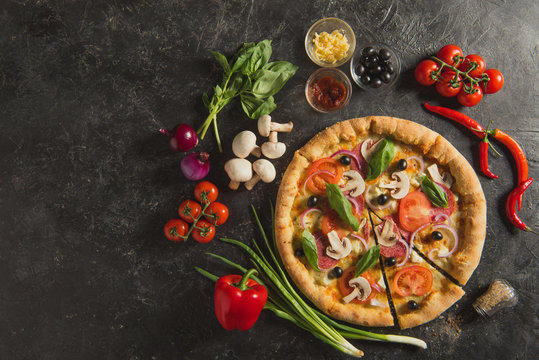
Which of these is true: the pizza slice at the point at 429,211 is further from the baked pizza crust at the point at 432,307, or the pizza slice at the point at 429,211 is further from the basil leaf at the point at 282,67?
the basil leaf at the point at 282,67

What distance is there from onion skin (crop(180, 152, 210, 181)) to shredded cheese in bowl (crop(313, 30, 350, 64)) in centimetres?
169

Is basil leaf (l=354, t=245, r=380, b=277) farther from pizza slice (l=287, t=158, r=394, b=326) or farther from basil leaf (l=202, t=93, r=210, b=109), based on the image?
basil leaf (l=202, t=93, r=210, b=109)

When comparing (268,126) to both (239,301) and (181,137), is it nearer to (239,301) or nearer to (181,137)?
(181,137)

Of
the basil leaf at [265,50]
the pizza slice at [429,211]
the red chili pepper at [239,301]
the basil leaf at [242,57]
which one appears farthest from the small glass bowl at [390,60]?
the red chili pepper at [239,301]

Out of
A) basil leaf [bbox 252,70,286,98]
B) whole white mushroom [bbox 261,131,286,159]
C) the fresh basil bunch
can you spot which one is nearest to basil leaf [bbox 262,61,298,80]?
the fresh basil bunch

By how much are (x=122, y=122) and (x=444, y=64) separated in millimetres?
3644

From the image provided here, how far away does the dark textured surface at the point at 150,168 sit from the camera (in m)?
4.36

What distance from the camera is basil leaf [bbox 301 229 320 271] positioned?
13.2ft

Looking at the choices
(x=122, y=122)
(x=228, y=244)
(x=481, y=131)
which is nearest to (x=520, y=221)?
(x=481, y=131)

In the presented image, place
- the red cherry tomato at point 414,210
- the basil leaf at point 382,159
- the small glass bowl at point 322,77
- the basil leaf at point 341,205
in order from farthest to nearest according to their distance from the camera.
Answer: the small glass bowl at point 322,77 < the red cherry tomato at point 414,210 < the basil leaf at point 382,159 < the basil leaf at point 341,205

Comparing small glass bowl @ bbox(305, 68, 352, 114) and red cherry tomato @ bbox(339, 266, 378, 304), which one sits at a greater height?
small glass bowl @ bbox(305, 68, 352, 114)

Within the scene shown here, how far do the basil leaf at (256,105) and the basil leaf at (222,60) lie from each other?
33 centimetres

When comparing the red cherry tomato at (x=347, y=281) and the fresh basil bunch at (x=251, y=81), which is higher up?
the fresh basil bunch at (x=251, y=81)

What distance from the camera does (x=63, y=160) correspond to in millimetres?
4453
